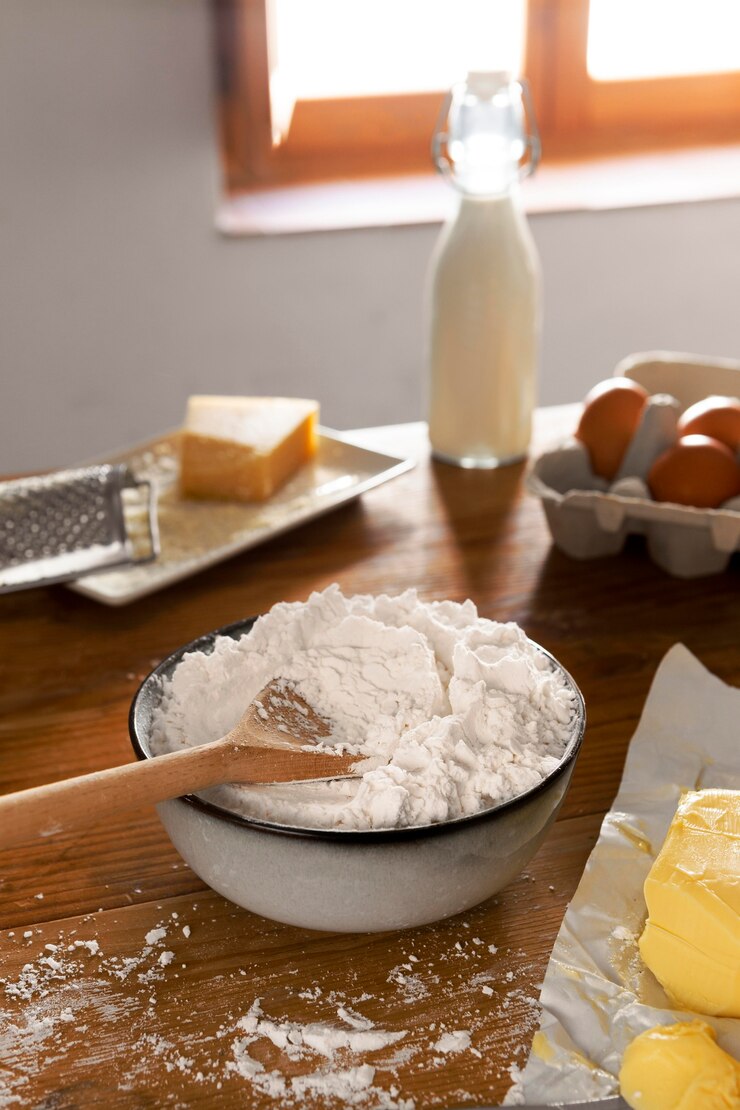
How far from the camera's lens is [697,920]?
0.60 metres

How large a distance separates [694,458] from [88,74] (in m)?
1.82

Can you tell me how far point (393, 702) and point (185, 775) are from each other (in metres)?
0.15

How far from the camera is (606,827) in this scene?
75 centimetres

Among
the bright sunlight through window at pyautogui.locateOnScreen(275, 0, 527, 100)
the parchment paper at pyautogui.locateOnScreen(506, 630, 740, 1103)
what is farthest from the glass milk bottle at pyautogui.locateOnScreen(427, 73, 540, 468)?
the bright sunlight through window at pyautogui.locateOnScreen(275, 0, 527, 100)

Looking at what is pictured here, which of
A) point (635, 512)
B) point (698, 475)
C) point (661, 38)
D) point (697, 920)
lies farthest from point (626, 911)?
point (661, 38)

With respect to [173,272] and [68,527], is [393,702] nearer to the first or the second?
[68,527]

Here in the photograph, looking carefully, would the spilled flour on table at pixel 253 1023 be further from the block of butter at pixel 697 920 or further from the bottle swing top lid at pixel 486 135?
the bottle swing top lid at pixel 486 135

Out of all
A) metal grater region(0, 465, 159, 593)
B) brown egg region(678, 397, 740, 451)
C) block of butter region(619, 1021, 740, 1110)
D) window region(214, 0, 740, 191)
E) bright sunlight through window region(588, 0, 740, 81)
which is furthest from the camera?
bright sunlight through window region(588, 0, 740, 81)

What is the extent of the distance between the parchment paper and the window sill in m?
2.01

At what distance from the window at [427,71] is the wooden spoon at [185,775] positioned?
228 cm

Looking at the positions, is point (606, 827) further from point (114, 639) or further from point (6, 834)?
point (114, 639)

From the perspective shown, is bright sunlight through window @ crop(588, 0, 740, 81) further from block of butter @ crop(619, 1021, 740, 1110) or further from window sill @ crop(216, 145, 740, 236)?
block of butter @ crop(619, 1021, 740, 1110)

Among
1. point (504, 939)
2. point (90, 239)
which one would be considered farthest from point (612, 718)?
point (90, 239)

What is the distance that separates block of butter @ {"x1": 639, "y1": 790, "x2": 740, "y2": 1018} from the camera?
23.3 inches
